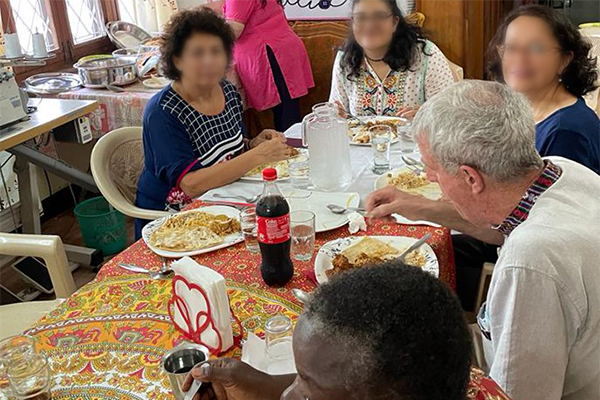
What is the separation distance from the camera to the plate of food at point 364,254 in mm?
1400

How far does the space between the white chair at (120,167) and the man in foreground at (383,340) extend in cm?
149

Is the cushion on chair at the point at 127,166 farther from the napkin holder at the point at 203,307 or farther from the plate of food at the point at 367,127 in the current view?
the napkin holder at the point at 203,307

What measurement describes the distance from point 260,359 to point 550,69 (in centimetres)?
137

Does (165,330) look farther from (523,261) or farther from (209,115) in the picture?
(209,115)

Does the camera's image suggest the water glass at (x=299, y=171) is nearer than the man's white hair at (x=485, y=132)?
No

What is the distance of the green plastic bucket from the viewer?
3182 mm

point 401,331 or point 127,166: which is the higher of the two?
point 401,331

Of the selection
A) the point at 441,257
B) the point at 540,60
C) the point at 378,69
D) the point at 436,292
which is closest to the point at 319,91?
the point at 378,69

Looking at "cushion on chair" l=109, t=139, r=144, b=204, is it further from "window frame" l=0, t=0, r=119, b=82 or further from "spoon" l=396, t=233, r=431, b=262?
"window frame" l=0, t=0, r=119, b=82

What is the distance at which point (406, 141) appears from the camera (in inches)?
85.4

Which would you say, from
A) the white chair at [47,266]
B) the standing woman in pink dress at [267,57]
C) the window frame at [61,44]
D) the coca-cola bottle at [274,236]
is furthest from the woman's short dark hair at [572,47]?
the window frame at [61,44]

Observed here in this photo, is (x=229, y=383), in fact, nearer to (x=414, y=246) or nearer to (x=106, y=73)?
(x=414, y=246)

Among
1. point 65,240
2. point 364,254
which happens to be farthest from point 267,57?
point 364,254

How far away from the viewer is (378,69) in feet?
8.96
